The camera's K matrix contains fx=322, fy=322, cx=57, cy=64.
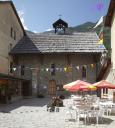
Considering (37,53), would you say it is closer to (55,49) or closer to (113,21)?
(55,49)

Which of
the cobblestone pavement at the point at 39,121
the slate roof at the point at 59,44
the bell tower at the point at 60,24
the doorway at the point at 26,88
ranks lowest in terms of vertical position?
the cobblestone pavement at the point at 39,121

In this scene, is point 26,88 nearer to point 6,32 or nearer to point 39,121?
point 6,32

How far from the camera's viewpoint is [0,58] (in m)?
36.6

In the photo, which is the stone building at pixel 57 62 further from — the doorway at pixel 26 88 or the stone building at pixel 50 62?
the doorway at pixel 26 88

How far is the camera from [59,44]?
44312mm

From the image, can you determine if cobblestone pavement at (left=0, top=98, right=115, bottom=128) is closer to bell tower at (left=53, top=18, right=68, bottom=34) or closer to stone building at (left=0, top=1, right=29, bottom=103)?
stone building at (left=0, top=1, right=29, bottom=103)

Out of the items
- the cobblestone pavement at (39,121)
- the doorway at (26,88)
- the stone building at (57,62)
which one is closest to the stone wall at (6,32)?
the stone building at (57,62)

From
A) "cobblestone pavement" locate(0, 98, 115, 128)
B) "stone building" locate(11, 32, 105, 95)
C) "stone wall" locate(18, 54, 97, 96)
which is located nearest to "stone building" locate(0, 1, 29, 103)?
"stone building" locate(11, 32, 105, 95)

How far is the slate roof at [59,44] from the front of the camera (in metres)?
42.9

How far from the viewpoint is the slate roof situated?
4294 centimetres

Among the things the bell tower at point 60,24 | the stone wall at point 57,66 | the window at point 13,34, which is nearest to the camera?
the window at point 13,34

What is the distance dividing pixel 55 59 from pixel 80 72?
3.82 metres

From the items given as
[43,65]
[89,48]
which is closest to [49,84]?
[43,65]

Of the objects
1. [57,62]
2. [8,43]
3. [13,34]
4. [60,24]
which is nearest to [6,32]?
[8,43]
